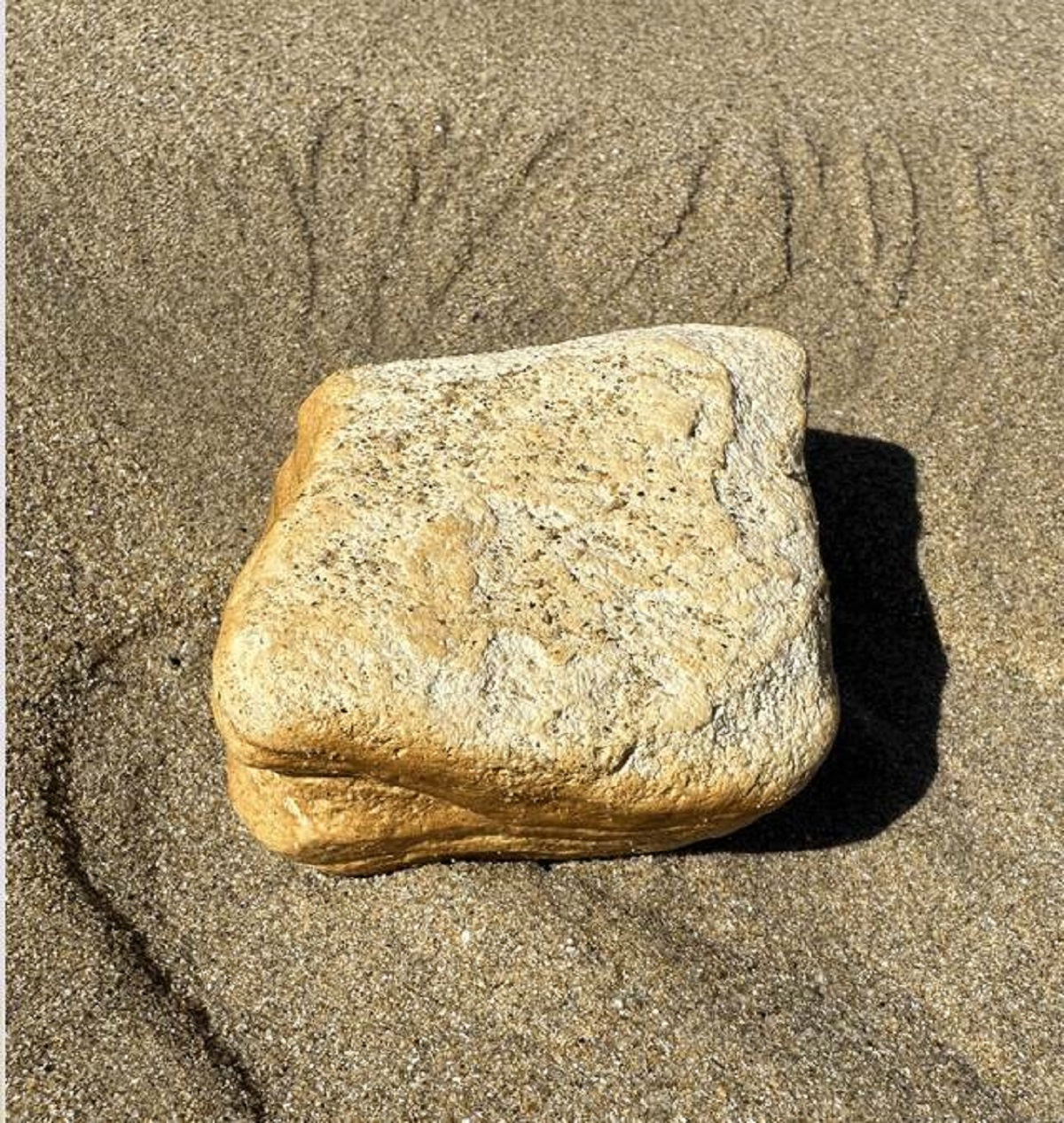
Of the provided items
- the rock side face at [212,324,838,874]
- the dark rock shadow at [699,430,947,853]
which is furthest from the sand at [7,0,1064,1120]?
the rock side face at [212,324,838,874]

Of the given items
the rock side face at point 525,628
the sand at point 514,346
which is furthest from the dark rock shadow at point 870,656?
the rock side face at point 525,628

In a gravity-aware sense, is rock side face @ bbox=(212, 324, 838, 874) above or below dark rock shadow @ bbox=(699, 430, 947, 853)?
above

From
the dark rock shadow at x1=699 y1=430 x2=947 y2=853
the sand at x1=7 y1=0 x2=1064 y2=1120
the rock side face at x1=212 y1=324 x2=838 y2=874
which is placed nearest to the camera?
the rock side face at x1=212 y1=324 x2=838 y2=874

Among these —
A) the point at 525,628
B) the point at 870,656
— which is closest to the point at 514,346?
the point at 870,656

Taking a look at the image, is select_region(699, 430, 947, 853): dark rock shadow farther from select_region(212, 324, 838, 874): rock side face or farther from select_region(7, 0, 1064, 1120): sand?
select_region(212, 324, 838, 874): rock side face

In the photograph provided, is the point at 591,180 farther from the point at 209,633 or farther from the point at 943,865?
the point at 943,865

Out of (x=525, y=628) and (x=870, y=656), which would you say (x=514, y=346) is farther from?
(x=525, y=628)

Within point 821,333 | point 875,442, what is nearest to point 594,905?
point 875,442
